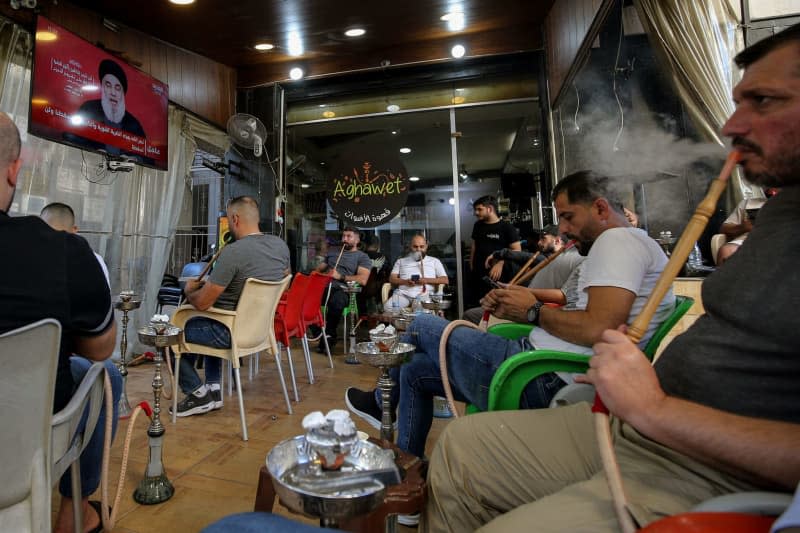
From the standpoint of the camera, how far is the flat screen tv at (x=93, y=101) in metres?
3.02

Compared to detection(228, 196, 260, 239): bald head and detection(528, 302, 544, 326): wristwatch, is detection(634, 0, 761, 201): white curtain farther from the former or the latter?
detection(228, 196, 260, 239): bald head

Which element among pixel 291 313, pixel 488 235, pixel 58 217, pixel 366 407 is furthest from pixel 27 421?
pixel 488 235

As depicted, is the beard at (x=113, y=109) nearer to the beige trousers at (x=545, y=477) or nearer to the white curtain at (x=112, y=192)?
the white curtain at (x=112, y=192)

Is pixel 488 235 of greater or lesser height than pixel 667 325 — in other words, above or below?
above

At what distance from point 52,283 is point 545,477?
1220 mm

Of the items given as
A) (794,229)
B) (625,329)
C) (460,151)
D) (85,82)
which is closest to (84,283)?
(625,329)

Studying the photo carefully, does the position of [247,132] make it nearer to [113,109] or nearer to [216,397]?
[113,109]

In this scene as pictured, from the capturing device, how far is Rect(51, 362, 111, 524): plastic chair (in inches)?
37.4

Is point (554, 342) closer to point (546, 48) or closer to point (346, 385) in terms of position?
point (346, 385)

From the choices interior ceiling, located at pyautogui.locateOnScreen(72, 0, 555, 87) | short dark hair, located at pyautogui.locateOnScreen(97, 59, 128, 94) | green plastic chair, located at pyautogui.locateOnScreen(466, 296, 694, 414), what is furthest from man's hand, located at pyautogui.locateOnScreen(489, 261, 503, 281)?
short dark hair, located at pyautogui.locateOnScreen(97, 59, 128, 94)

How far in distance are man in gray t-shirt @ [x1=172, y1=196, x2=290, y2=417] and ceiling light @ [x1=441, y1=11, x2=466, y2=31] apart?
2.87 meters

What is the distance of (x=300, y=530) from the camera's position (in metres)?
0.53

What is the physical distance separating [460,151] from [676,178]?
2629 millimetres

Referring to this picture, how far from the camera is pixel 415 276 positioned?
4.29 metres
